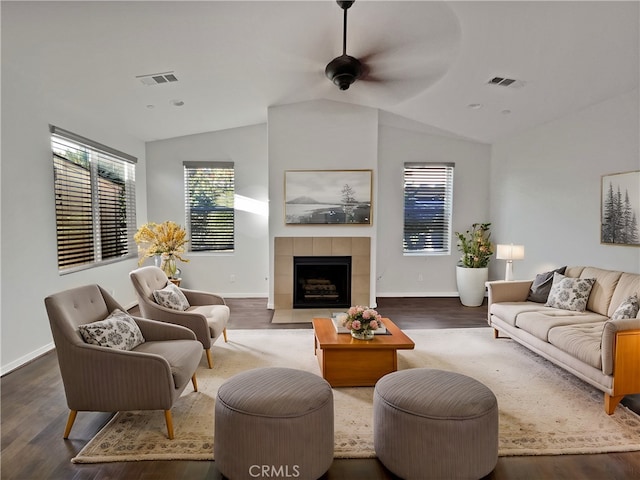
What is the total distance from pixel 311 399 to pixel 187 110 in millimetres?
4435

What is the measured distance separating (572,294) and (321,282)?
3.36m

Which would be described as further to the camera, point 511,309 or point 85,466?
point 511,309

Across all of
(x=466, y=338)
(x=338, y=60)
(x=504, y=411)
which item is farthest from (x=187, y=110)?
(x=504, y=411)

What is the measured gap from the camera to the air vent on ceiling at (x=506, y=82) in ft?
12.9

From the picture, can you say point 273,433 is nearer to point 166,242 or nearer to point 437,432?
point 437,432

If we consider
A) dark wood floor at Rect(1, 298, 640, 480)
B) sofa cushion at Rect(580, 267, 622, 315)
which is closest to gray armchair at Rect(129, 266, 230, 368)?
dark wood floor at Rect(1, 298, 640, 480)

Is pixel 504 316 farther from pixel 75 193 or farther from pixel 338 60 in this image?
pixel 75 193

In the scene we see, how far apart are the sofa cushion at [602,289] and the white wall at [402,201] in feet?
9.28

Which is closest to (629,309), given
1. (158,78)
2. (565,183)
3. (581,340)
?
(581,340)

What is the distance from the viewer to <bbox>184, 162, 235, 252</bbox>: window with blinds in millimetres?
6352

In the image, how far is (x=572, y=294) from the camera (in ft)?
12.1

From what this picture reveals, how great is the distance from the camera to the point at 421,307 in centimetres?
574

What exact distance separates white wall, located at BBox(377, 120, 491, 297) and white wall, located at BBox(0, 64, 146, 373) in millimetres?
4576

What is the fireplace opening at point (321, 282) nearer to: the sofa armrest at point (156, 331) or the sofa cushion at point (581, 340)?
the sofa armrest at point (156, 331)
